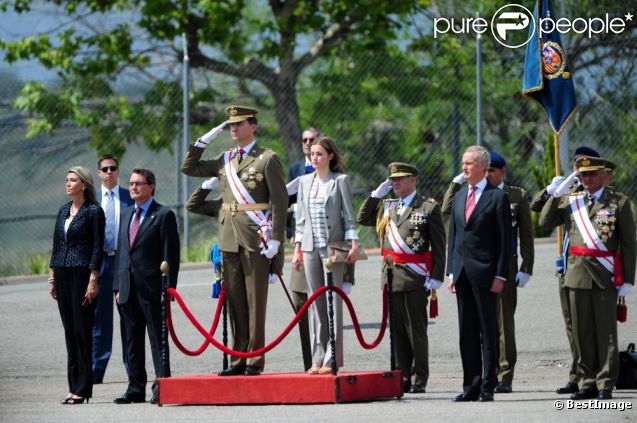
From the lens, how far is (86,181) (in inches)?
492

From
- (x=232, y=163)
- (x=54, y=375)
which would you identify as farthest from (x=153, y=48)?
(x=232, y=163)

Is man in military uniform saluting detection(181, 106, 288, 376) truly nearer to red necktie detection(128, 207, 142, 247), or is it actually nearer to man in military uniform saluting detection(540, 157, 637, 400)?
red necktie detection(128, 207, 142, 247)

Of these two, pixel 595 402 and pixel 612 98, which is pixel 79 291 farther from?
pixel 612 98

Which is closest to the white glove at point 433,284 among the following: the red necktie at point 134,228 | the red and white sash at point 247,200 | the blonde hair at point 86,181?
the red and white sash at point 247,200

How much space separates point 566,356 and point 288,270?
5.76 m

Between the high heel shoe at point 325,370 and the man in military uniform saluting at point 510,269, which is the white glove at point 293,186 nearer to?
the man in military uniform saluting at point 510,269

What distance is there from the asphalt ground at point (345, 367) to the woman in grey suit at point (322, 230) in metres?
0.74

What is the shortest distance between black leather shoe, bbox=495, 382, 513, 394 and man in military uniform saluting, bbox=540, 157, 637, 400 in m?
0.83

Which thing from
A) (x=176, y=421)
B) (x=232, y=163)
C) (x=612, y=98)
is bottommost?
(x=176, y=421)

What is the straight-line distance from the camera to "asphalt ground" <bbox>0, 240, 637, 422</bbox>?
11.0 m

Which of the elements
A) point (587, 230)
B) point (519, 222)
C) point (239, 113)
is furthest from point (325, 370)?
point (519, 222)

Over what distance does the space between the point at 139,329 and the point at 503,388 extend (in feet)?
9.56

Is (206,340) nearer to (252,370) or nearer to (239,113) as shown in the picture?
(252,370)

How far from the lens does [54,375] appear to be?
14.4 m
